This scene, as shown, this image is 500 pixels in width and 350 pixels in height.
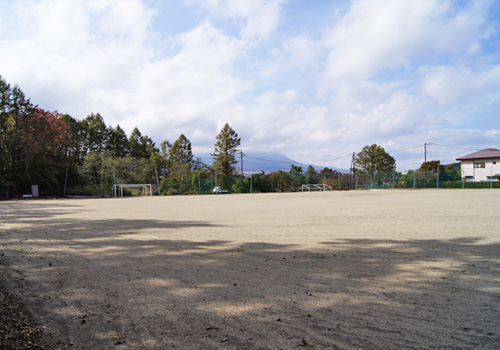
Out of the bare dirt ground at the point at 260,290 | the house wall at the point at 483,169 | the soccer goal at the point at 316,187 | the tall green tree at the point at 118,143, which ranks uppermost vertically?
the tall green tree at the point at 118,143

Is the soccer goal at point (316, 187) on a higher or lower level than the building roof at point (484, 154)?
lower

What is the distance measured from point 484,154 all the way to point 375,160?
18413 millimetres

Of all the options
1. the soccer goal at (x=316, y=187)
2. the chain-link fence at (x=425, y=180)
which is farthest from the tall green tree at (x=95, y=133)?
the chain-link fence at (x=425, y=180)

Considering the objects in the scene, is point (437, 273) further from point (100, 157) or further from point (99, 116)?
point (99, 116)

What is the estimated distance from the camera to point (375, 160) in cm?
5934

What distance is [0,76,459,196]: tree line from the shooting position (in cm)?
3178

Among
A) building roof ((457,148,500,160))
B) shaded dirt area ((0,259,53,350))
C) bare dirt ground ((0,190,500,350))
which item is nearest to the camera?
shaded dirt area ((0,259,53,350))

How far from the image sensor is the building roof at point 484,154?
55134mm

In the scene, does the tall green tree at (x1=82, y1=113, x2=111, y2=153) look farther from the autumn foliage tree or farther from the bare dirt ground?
the bare dirt ground

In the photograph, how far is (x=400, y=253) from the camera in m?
5.10

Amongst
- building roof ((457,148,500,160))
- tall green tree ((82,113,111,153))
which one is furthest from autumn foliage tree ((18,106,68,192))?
building roof ((457,148,500,160))

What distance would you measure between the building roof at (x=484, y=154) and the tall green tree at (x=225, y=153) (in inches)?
1649

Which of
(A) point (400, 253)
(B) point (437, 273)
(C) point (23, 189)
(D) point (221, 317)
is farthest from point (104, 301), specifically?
(C) point (23, 189)

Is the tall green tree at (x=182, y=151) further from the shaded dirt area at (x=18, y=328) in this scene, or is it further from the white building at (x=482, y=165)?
the shaded dirt area at (x=18, y=328)
